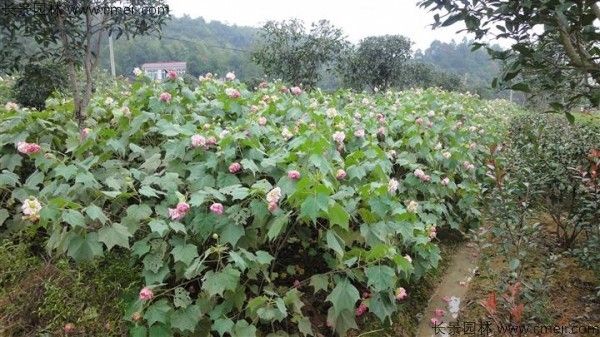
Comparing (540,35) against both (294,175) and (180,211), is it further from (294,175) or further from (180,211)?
(180,211)

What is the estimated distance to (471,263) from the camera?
3992mm

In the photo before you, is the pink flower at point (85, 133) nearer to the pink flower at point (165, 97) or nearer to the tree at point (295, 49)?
the pink flower at point (165, 97)

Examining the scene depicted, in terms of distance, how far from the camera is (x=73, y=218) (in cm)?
207

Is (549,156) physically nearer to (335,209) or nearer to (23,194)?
(335,209)

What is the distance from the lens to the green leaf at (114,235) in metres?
2.17

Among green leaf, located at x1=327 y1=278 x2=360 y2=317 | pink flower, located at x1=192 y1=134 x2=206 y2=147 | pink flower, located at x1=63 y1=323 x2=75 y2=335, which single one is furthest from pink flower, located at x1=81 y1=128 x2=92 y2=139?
green leaf, located at x1=327 y1=278 x2=360 y2=317

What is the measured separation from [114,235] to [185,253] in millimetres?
355

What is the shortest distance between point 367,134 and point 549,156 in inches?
67.7

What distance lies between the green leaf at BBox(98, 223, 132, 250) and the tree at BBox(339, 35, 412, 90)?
1347 centimetres

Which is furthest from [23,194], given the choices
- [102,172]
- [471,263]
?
[471,263]

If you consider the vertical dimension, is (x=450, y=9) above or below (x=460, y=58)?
above

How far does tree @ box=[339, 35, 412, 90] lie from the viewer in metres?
15.5

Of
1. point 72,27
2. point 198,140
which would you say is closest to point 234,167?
point 198,140

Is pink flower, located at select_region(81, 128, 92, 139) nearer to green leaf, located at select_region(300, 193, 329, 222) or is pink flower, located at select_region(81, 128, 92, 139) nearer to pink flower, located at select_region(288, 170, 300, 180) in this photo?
pink flower, located at select_region(288, 170, 300, 180)
